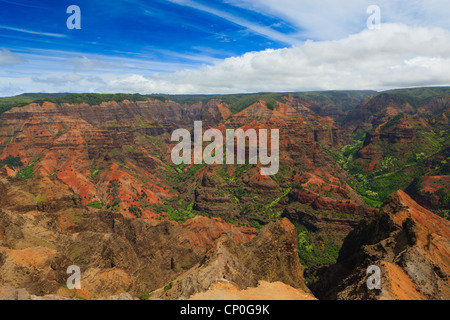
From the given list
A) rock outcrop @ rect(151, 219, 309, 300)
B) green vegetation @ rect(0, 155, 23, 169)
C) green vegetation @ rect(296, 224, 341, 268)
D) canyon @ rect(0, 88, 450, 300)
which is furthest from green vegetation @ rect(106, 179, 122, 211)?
green vegetation @ rect(296, 224, 341, 268)

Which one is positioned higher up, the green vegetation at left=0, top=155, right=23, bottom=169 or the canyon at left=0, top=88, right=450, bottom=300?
the green vegetation at left=0, top=155, right=23, bottom=169

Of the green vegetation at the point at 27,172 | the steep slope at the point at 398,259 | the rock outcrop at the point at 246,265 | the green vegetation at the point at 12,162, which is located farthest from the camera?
the green vegetation at the point at 12,162

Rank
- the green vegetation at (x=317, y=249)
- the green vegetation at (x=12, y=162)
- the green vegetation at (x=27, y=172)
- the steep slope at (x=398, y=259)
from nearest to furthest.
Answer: the steep slope at (x=398, y=259)
the green vegetation at (x=317, y=249)
the green vegetation at (x=27, y=172)
the green vegetation at (x=12, y=162)

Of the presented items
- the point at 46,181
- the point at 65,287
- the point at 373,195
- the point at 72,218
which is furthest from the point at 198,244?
the point at 373,195

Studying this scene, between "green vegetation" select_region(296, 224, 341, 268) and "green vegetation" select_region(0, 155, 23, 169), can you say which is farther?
→ "green vegetation" select_region(0, 155, 23, 169)

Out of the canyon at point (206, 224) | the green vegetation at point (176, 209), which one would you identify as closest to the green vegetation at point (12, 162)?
the canyon at point (206, 224)

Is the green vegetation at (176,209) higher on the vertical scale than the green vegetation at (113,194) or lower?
lower

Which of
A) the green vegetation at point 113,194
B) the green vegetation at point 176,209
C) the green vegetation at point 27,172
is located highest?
the green vegetation at point 27,172

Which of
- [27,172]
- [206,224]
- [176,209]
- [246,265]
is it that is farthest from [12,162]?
[246,265]

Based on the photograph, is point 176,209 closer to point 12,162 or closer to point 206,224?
point 206,224

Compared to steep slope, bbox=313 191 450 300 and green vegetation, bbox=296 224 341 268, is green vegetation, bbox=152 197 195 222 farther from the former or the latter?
steep slope, bbox=313 191 450 300

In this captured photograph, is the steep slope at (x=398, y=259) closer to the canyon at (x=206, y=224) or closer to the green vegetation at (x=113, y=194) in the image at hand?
the canyon at (x=206, y=224)
